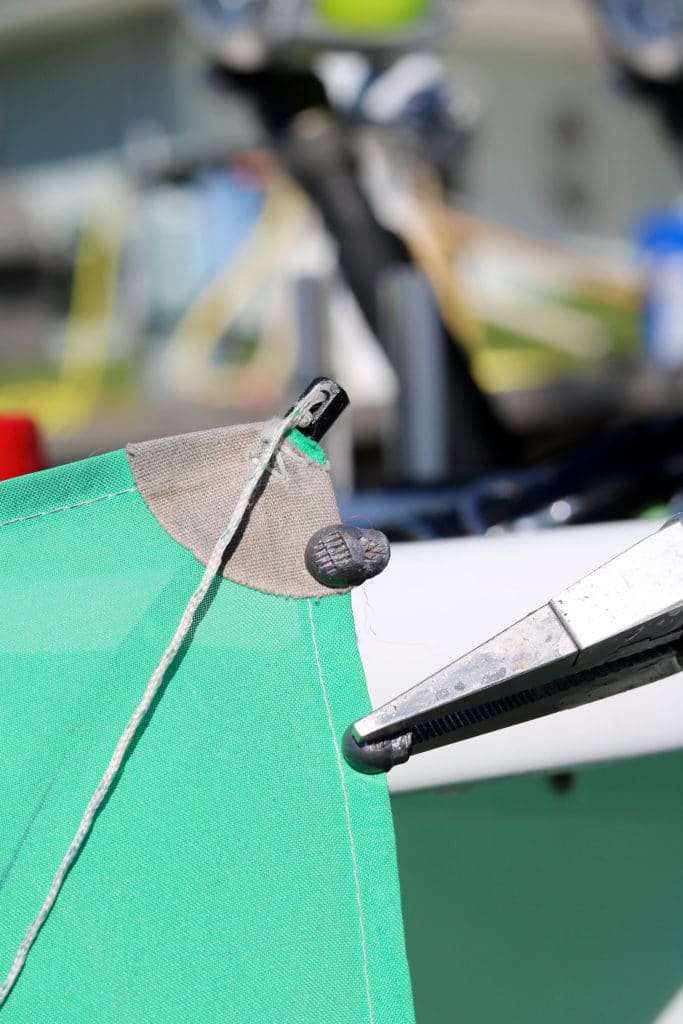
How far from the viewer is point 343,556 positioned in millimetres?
657

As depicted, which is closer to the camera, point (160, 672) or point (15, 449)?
point (160, 672)

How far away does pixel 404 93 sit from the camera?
414cm

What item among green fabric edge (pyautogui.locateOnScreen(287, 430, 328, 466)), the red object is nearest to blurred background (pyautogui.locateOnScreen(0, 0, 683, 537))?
the red object

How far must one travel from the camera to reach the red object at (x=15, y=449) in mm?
812

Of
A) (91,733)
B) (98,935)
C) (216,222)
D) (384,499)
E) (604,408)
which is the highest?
(216,222)

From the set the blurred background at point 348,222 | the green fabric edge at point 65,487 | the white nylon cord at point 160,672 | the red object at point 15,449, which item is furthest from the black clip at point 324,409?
the blurred background at point 348,222

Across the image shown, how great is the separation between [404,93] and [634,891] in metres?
3.65

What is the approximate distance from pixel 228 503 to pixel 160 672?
0.10m

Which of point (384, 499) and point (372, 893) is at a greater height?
point (384, 499)

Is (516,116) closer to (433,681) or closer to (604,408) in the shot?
(604,408)

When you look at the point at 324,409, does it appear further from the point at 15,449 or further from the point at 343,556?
the point at 15,449

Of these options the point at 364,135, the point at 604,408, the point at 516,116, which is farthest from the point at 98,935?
the point at 516,116

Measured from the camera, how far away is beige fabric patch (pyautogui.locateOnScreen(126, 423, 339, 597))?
0.66 metres

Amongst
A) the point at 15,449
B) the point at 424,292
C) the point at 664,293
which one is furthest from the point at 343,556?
the point at 664,293
